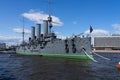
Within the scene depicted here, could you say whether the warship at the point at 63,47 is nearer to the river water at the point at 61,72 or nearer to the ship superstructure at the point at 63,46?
the ship superstructure at the point at 63,46

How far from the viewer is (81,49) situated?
198 ft

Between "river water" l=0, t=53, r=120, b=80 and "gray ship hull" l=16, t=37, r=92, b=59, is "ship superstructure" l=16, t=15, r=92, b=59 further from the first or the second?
"river water" l=0, t=53, r=120, b=80

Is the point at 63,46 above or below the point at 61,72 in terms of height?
above

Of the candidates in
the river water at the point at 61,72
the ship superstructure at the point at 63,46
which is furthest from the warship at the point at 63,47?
the river water at the point at 61,72

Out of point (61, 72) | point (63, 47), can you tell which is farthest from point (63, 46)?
point (61, 72)

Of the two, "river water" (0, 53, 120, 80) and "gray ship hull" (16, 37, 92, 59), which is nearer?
"river water" (0, 53, 120, 80)

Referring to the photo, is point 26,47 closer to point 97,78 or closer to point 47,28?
point 47,28

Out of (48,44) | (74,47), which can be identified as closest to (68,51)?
(74,47)

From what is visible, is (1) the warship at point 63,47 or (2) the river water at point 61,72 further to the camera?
(1) the warship at point 63,47

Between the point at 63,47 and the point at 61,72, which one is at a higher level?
the point at 63,47

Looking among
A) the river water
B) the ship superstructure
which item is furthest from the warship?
the river water

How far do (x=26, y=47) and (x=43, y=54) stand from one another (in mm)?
25239

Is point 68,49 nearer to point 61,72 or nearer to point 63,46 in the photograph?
point 63,46

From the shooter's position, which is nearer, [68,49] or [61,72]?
[61,72]
